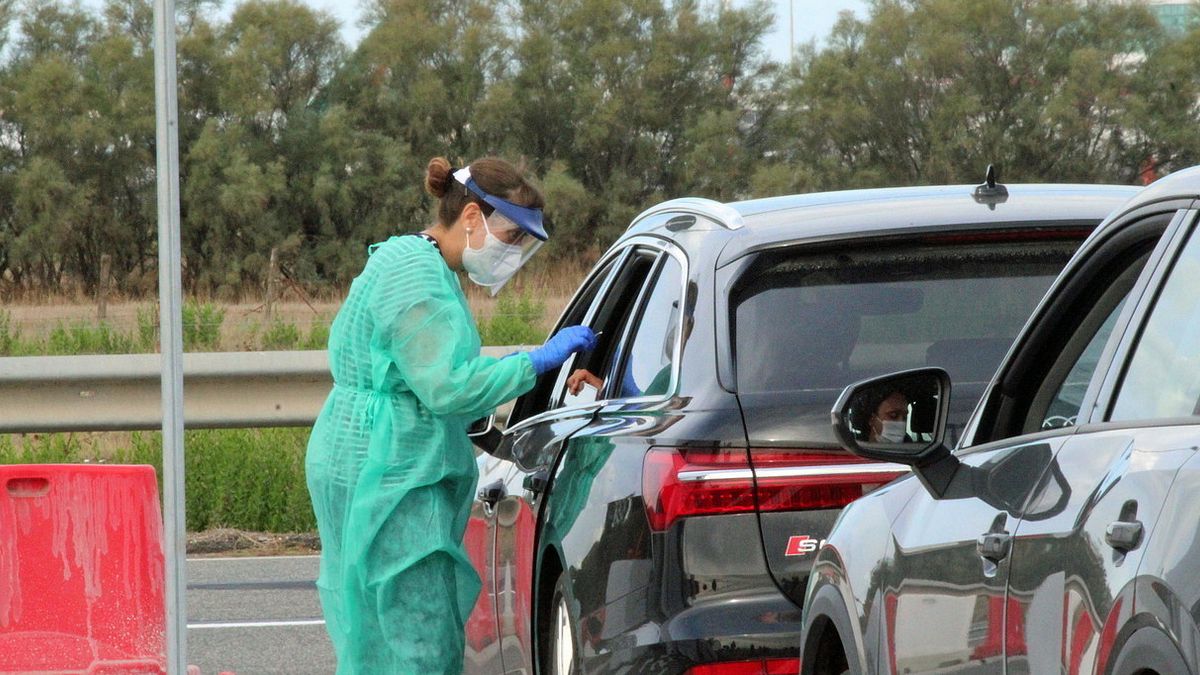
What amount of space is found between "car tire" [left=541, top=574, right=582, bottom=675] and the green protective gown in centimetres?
45

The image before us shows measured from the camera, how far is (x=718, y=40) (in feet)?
156

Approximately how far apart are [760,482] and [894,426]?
0.74m

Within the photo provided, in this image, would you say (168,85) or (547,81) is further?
(547,81)

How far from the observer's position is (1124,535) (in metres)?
2.01

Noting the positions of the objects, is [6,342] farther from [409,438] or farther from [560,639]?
[560,639]

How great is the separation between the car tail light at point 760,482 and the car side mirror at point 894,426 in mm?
733

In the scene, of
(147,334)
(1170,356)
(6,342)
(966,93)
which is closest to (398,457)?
(1170,356)

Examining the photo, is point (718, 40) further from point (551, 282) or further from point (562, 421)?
point (562, 421)

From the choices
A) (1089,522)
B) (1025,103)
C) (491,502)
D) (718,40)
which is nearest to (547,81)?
(718,40)

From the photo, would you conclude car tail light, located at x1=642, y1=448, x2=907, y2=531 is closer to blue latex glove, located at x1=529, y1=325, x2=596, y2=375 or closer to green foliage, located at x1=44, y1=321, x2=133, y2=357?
blue latex glove, located at x1=529, y1=325, x2=596, y2=375

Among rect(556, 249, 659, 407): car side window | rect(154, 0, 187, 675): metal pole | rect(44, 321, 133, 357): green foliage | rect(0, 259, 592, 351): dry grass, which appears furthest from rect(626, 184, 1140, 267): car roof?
rect(44, 321, 133, 357): green foliage

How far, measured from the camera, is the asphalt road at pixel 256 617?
23.6 ft

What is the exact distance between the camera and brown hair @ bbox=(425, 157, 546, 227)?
4.99 metres

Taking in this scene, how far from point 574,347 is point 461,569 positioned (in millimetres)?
702
